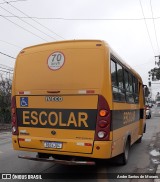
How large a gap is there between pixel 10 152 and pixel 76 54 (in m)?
5.35

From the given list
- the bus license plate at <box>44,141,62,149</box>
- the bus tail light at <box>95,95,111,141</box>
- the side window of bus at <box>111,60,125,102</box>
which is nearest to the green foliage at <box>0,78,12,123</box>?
the side window of bus at <box>111,60,125,102</box>

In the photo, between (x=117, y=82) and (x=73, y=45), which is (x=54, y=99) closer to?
(x=73, y=45)

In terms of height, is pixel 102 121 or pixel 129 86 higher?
pixel 129 86

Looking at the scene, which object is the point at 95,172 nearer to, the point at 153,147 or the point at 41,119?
the point at 41,119

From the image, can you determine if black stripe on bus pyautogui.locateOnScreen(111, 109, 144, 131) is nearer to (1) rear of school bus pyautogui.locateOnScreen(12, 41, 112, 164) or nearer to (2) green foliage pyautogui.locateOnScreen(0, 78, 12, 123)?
(1) rear of school bus pyautogui.locateOnScreen(12, 41, 112, 164)

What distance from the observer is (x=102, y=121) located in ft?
24.5

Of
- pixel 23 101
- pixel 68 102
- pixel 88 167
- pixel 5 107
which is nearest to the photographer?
pixel 68 102

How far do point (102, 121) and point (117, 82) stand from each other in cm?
134

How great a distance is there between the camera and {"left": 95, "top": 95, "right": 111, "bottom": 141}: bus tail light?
294 inches

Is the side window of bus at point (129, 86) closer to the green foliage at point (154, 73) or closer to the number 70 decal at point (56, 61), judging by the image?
the number 70 decal at point (56, 61)

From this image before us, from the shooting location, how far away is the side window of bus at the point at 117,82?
26.4ft

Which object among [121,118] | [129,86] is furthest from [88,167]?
[129,86]

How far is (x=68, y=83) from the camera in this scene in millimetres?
7809

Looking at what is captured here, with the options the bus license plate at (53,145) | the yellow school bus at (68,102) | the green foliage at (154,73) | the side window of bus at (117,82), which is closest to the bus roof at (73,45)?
the yellow school bus at (68,102)
